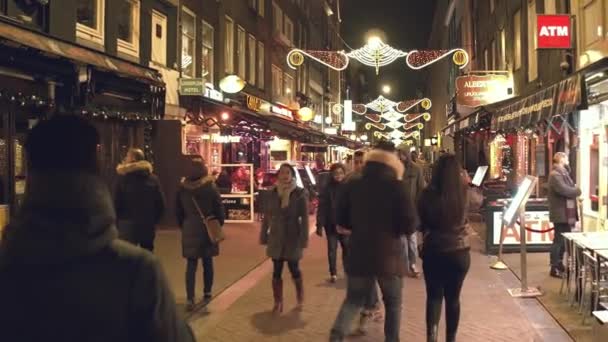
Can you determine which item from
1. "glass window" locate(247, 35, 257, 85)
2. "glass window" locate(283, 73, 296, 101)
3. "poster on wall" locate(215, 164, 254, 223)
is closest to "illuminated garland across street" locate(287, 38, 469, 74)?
"poster on wall" locate(215, 164, 254, 223)

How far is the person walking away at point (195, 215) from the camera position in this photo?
7.90 m

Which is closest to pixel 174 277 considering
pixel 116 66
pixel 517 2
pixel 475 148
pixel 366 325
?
pixel 366 325

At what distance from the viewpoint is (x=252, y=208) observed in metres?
17.4

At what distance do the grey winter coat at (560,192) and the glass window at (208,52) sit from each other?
1351cm

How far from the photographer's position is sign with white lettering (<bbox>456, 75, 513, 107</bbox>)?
20.4 metres

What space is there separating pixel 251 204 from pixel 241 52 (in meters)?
9.79

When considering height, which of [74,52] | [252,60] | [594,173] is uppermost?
[252,60]

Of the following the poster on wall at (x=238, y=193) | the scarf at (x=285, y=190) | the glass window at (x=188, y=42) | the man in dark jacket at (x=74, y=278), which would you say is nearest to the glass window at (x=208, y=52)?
the glass window at (x=188, y=42)

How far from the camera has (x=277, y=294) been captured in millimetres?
7676

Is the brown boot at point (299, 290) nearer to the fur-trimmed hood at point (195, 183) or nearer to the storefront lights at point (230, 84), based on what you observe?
the fur-trimmed hood at point (195, 183)

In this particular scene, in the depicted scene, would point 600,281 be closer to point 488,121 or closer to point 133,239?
point 133,239

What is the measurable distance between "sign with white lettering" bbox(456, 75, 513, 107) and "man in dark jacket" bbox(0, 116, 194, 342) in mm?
19462

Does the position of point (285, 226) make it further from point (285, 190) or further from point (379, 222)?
point (379, 222)

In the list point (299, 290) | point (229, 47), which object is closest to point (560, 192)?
point (299, 290)
